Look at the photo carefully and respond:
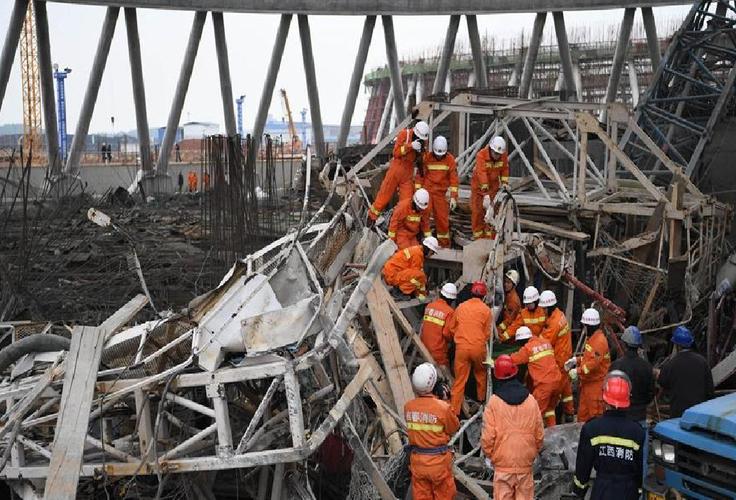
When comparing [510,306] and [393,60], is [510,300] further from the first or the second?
[393,60]

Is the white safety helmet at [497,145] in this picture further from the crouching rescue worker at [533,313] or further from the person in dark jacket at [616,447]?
the person in dark jacket at [616,447]

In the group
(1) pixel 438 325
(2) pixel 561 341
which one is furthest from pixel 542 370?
(1) pixel 438 325

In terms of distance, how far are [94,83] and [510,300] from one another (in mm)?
19659

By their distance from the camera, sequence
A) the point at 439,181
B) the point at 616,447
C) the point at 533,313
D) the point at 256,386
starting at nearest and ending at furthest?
the point at 616,447 < the point at 256,386 < the point at 533,313 < the point at 439,181

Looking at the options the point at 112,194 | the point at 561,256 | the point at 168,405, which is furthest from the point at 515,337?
the point at 112,194

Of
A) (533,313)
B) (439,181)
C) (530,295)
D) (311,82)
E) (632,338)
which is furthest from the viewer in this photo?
(311,82)

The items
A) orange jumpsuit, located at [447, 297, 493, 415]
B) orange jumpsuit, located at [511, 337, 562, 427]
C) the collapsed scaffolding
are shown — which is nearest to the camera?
the collapsed scaffolding

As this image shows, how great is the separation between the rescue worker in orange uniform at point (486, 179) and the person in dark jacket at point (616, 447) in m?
6.17

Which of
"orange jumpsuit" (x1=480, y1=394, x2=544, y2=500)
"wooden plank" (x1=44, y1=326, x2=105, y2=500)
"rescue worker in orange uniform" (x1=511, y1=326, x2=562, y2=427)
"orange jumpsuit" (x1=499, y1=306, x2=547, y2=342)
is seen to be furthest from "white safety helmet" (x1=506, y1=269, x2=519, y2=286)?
"wooden plank" (x1=44, y1=326, x2=105, y2=500)

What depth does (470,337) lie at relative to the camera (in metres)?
9.62

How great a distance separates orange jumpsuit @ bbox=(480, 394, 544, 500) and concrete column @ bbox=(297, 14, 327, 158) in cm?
2076

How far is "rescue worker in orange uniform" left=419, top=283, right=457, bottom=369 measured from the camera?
32.9 feet

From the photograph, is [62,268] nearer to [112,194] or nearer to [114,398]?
[114,398]

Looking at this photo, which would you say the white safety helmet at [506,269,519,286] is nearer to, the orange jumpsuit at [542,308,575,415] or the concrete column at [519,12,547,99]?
the orange jumpsuit at [542,308,575,415]
